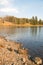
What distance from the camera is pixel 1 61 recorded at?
49.0 ft

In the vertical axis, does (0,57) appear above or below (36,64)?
above

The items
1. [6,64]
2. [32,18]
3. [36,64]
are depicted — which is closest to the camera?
[6,64]

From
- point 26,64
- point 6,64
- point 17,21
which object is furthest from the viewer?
point 17,21

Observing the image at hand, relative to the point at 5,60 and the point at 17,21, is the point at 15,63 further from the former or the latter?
the point at 17,21

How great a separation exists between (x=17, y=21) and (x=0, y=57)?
144m

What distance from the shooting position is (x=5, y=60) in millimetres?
15461

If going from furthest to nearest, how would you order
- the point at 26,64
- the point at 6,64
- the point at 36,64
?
the point at 36,64 → the point at 26,64 → the point at 6,64

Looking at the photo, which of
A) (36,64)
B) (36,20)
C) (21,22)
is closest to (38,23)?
(36,20)

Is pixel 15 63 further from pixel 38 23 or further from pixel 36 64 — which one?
pixel 38 23

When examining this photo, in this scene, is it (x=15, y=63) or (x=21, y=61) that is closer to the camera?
(x=15, y=63)

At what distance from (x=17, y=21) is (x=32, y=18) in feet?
70.6

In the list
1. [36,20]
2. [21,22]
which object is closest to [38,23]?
[36,20]

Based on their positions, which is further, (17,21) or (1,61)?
(17,21)

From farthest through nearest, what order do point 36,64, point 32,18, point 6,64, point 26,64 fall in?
point 32,18, point 36,64, point 26,64, point 6,64
